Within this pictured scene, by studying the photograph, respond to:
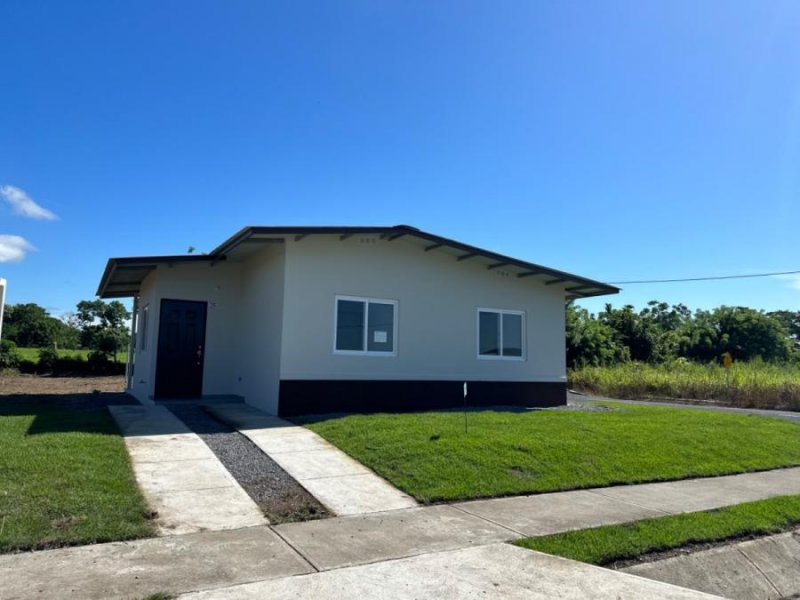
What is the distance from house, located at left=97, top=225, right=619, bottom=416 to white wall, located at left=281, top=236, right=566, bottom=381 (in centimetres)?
3

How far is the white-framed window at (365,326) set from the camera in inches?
494

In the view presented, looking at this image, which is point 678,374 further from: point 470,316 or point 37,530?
point 37,530

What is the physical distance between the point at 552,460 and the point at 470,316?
6019 mm

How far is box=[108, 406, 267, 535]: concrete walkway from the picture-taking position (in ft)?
19.1

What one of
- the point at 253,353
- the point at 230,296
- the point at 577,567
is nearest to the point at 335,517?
the point at 577,567

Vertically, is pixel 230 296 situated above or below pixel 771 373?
above

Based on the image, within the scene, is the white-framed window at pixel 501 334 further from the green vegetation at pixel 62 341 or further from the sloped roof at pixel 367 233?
the green vegetation at pixel 62 341

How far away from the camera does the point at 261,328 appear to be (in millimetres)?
13125

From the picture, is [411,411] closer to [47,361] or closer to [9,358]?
[47,361]

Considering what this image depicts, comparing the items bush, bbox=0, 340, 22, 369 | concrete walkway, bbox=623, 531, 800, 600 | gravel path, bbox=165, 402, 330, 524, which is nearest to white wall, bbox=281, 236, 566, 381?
gravel path, bbox=165, 402, 330, 524

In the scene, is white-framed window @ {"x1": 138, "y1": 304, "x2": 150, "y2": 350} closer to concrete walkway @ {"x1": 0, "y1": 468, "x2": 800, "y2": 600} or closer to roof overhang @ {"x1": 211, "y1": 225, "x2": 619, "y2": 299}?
roof overhang @ {"x1": 211, "y1": 225, "x2": 619, "y2": 299}

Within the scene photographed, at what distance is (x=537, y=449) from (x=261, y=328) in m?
6.80

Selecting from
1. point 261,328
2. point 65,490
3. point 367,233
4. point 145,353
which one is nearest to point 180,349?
point 145,353

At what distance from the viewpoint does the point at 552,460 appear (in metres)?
8.70
